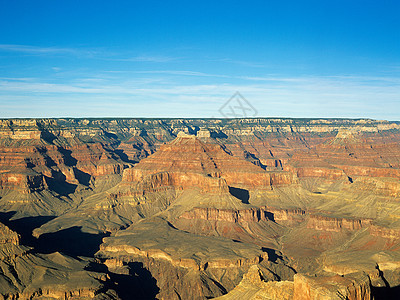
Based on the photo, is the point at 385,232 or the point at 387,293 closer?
the point at 387,293

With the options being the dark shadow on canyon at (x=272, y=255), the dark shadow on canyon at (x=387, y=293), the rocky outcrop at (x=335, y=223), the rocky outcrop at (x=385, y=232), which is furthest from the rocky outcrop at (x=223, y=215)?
the dark shadow on canyon at (x=387, y=293)

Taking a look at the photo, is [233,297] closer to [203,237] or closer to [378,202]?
[203,237]

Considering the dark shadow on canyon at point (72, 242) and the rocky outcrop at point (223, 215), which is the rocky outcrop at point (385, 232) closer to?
the rocky outcrop at point (223, 215)

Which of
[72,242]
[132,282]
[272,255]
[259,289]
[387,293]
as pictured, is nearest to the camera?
[259,289]

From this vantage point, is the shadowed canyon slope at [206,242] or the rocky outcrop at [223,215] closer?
the shadowed canyon slope at [206,242]

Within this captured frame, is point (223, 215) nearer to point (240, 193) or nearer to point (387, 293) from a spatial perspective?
point (240, 193)

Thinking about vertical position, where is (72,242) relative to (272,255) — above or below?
above

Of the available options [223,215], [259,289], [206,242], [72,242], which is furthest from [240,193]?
[259,289]

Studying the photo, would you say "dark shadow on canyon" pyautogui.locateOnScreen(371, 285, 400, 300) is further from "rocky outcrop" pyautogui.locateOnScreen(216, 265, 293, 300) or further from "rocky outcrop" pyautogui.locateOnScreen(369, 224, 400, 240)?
"rocky outcrop" pyautogui.locateOnScreen(369, 224, 400, 240)

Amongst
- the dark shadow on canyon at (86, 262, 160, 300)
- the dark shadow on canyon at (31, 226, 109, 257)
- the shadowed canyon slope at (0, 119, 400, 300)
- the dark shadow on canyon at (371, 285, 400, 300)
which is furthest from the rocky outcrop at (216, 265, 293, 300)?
the dark shadow on canyon at (31, 226, 109, 257)

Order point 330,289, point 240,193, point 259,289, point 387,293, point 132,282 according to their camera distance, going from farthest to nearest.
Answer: point 240,193, point 132,282, point 387,293, point 259,289, point 330,289

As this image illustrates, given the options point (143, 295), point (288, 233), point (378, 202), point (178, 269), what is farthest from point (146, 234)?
point (378, 202)
